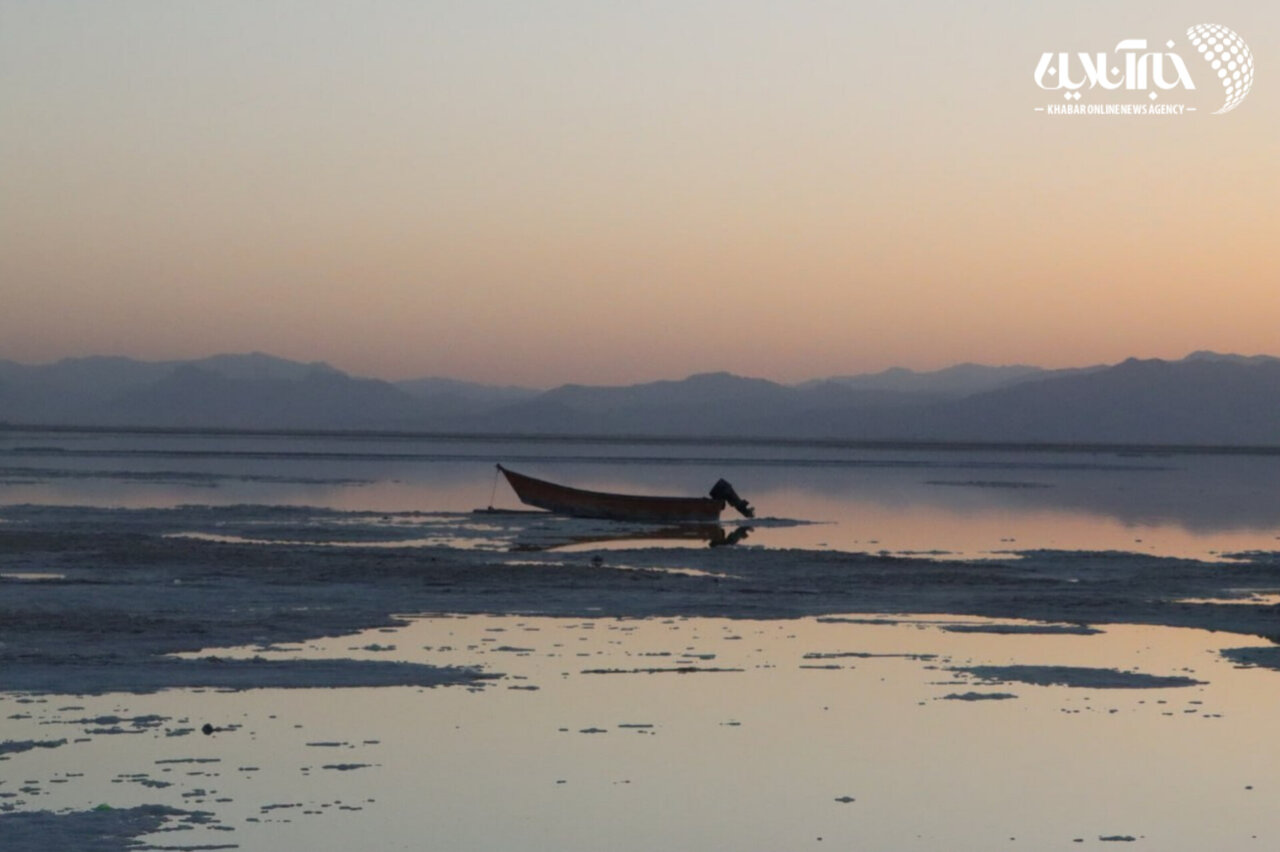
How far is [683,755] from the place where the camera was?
13.8 metres

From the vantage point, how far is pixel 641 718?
15203 mm

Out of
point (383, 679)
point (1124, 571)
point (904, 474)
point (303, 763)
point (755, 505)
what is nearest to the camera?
point (303, 763)

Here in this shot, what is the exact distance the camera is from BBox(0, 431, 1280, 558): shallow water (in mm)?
38469

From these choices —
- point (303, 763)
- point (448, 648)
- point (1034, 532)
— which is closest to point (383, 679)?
point (448, 648)

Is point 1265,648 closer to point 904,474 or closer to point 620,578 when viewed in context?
point 620,578

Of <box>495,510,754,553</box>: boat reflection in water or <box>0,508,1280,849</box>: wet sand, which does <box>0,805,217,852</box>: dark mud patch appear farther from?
<box>495,510,754,553</box>: boat reflection in water

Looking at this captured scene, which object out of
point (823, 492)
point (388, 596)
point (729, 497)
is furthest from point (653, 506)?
point (388, 596)

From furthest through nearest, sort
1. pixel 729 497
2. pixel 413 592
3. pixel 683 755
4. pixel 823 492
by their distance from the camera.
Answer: pixel 823 492
pixel 729 497
pixel 413 592
pixel 683 755

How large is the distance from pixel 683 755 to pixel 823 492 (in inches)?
1978

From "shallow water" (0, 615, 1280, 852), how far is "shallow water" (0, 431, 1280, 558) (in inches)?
666

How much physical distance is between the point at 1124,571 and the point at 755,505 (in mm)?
24611

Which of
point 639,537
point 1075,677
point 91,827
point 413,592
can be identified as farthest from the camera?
point 639,537

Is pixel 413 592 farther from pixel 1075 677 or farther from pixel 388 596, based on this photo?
pixel 1075 677

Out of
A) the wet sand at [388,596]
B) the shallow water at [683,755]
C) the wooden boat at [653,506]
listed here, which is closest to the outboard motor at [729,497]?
the wooden boat at [653,506]
